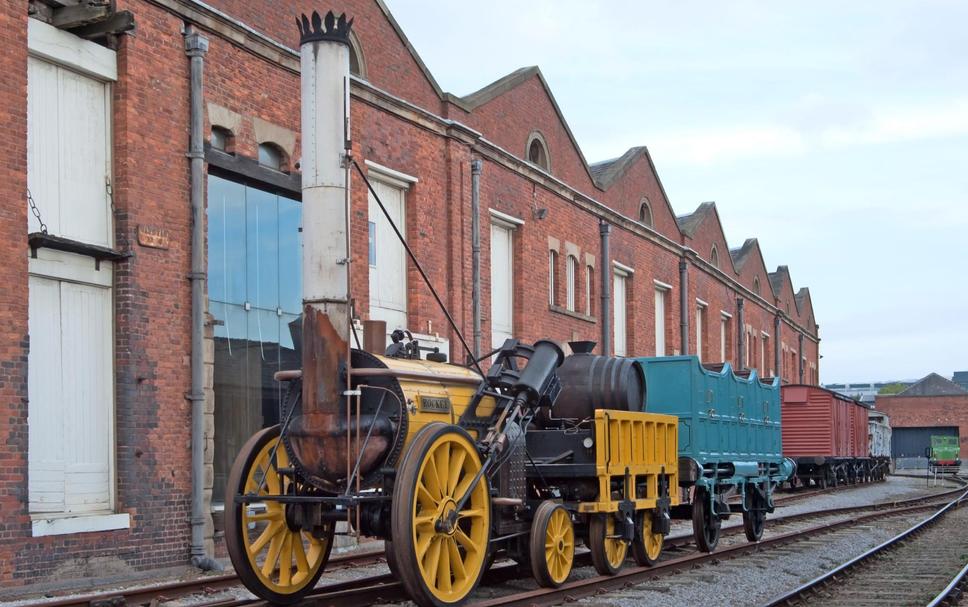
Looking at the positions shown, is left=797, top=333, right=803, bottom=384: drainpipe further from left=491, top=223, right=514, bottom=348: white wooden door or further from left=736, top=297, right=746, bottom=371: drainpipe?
left=491, top=223, right=514, bottom=348: white wooden door

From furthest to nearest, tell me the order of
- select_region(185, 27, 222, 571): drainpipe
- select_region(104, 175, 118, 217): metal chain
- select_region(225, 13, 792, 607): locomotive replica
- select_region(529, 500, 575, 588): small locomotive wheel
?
select_region(185, 27, 222, 571): drainpipe → select_region(104, 175, 118, 217): metal chain → select_region(529, 500, 575, 588): small locomotive wheel → select_region(225, 13, 792, 607): locomotive replica

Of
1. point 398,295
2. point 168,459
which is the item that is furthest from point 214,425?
point 398,295

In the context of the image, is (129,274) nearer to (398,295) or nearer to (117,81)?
(117,81)

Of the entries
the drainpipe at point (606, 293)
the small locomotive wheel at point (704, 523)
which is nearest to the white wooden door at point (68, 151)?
the small locomotive wheel at point (704, 523)

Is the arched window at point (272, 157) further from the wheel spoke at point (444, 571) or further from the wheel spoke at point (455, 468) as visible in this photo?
the wheel spoke at point (444, 571)

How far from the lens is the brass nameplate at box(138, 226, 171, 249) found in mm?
13609

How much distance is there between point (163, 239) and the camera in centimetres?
1392

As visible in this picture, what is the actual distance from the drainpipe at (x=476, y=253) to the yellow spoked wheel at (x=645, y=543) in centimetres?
813

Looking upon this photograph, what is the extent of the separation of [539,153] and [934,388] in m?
61.3

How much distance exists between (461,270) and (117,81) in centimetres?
835

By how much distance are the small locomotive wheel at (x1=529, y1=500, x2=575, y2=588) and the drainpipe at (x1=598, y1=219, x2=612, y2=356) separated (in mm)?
16157

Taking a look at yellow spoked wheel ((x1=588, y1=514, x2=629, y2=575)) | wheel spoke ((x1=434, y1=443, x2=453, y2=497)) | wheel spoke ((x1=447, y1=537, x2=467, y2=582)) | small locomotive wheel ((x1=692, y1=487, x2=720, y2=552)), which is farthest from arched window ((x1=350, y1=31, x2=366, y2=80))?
wheel spoke ((x1=447, y1=537, x2=467, y2=582))

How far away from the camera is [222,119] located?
1510cm

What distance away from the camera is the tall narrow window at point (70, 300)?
12.5 m
